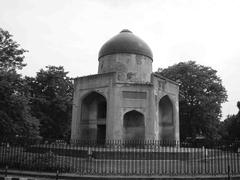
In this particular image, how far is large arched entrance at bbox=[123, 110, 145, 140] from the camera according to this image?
72.4ft

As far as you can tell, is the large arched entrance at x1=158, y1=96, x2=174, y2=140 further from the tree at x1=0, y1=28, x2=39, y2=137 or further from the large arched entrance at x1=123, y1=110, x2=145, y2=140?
the tree at x1=0, y1=28, x2=39, y2=137

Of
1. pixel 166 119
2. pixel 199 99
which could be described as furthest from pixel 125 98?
pixel 199 99

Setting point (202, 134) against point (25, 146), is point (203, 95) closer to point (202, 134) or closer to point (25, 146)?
point (202, 134)

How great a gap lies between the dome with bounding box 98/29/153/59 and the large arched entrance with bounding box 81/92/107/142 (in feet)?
14.0

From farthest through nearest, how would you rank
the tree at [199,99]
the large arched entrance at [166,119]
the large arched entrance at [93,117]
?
the tree at [199,99], the large arched entrance at [166,119], the large arched entrance at [93,117]

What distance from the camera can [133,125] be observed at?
22.5 metres

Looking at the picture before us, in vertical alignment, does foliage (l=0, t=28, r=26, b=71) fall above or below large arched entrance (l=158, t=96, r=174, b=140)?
above

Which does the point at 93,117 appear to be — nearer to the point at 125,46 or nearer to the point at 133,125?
the point at 133,125

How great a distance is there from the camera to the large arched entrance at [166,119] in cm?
2474

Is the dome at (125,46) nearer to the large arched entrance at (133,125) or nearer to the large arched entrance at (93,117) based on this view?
the large arched entrance at (93,117)

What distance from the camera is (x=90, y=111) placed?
82.2ft

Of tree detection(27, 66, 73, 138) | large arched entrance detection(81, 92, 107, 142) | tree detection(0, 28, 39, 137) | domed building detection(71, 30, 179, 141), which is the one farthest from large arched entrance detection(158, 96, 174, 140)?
tree detection(27, 66, 73, 138)

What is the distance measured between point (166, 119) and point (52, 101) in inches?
588

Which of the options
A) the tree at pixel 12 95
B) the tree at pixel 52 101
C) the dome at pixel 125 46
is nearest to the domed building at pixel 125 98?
the dome at pixel 125 46
